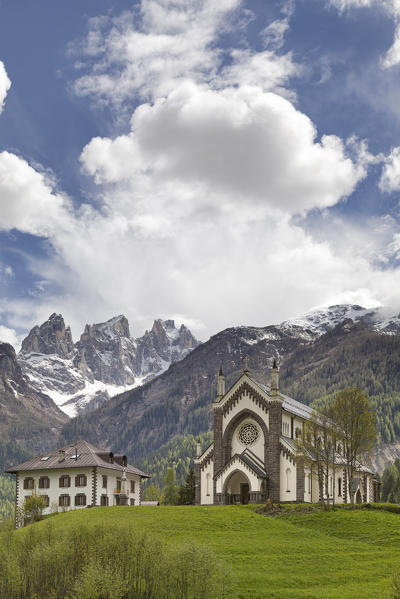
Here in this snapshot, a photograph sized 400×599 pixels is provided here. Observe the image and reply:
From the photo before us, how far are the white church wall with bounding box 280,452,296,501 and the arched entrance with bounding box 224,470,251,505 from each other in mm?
4720

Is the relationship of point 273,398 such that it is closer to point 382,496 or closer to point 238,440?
point 238,440

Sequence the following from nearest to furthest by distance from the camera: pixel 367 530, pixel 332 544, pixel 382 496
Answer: pixel 332 544
pixel 367 530
pixel 382 496

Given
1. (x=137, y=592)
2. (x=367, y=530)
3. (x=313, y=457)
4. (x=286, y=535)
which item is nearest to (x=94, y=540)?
(x=137, y=592)

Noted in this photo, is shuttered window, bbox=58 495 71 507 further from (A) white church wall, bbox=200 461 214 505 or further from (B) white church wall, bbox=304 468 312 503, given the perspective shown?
(B) white church wall, bbox=304 468 312 503

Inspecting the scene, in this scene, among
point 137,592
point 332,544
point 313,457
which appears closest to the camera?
point 137,592

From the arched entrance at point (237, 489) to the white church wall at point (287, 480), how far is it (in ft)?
15.5

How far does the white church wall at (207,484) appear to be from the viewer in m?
96.8

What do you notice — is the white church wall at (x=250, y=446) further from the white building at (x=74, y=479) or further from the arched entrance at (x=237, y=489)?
the white building at (x=74, y=479)

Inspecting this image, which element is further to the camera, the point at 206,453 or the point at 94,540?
the point at 206,453

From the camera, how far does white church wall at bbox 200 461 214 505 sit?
317 feet

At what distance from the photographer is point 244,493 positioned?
313ft

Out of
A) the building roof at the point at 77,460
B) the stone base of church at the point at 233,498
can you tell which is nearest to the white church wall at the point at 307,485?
the stone base of church at the point at 233,498

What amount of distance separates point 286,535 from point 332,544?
4.97 m

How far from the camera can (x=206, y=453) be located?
100 metres
